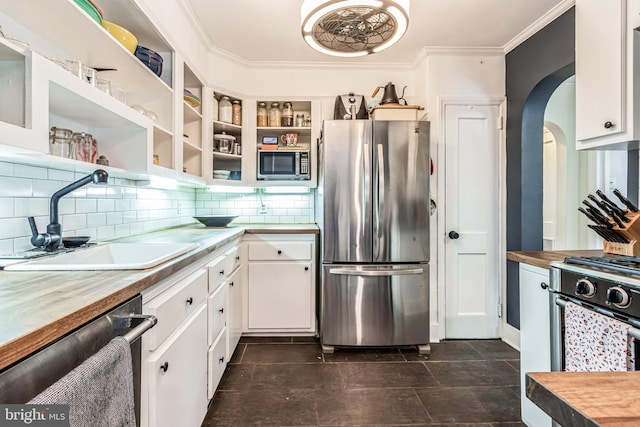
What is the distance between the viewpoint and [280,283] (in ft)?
8.46

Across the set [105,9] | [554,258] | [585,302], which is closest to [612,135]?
[554,258]

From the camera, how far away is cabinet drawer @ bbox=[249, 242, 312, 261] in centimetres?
257

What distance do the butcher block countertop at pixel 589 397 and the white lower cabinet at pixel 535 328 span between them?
1.05 meters

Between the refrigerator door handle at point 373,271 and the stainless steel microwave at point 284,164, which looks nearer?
the refrigerator door handle at point 373,271

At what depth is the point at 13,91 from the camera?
83 centimetres

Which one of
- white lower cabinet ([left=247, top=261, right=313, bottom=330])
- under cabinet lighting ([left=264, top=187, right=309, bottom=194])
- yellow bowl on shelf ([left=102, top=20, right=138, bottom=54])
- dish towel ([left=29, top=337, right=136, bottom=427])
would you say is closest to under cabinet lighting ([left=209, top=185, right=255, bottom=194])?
under cabinet lighting ([left=264, top=187, right=309, bottom=194])

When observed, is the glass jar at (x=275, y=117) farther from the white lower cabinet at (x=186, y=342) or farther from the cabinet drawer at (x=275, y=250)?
the white lower cabinet at (x=186, y=342)

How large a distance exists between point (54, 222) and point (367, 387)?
1.85 m

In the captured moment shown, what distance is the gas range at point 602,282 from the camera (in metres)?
1.02

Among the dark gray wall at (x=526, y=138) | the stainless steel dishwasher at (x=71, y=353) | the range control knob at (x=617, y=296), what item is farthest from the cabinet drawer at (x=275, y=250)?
the range control knob at (x=617, y=296)

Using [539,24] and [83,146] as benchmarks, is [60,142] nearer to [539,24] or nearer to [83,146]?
[83,146]

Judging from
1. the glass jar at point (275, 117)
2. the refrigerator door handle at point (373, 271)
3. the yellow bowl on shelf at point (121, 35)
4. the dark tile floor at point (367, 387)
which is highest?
the glass jar at point (275, 117)

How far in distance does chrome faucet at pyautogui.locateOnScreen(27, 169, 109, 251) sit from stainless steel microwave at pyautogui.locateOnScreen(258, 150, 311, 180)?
5.63 ft

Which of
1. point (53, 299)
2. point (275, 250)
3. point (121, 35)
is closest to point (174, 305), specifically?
point (53, 299)
